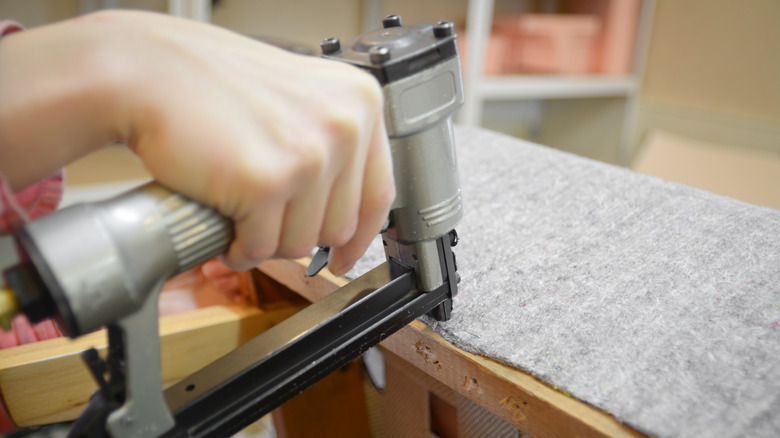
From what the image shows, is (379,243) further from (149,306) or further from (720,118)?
(720,118)

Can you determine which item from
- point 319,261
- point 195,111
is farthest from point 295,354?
point 195,111

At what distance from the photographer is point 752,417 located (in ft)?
1.07

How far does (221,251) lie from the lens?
31cm

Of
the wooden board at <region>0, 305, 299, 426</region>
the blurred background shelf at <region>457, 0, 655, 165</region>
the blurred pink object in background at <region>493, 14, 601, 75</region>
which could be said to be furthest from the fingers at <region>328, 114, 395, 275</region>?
the blurred pink object in background at <region>493, 14, 601, 75</region>

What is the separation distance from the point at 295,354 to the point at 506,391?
0.16 metres

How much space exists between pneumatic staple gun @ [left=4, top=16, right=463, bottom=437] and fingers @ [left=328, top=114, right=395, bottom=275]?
0.03 m

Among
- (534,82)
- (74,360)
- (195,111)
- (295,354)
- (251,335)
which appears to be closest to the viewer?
(195,111)

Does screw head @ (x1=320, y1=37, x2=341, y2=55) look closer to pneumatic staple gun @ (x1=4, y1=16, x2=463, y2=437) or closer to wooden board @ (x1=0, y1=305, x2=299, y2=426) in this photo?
pneumatic staple gun @ (x1=4, y1=16, x2=463, y2=437)

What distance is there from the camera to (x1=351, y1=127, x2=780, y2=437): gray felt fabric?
350mm

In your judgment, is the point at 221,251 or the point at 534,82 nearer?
the point at 221,251

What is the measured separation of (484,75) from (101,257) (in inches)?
52.3

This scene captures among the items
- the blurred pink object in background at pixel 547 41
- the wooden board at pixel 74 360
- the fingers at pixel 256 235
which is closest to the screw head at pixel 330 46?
the fingers at pixel 256 235

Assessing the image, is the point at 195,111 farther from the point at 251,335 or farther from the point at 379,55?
the point at 251,335

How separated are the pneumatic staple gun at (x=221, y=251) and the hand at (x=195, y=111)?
0.10ft
